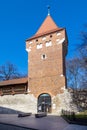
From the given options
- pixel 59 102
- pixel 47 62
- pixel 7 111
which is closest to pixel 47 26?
pixel 47 62

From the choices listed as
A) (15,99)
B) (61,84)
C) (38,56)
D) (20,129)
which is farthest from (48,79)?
(20,129)

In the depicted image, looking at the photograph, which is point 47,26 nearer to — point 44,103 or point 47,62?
point 47,62

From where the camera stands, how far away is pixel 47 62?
30188mm

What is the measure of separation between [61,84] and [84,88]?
316 centimetres

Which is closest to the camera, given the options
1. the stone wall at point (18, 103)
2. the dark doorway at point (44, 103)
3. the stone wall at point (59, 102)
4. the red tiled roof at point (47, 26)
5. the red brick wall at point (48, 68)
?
the stone wall at point (59, 102)

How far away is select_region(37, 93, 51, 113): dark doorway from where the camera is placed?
28.5m

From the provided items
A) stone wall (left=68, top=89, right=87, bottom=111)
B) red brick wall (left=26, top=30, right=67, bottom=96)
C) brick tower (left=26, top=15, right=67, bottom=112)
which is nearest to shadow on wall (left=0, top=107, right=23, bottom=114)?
brick tower (left=26, top=15, right=67, bottom=112)

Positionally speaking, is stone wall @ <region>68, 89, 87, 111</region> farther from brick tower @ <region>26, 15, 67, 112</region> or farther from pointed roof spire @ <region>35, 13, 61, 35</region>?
pointed roof spire @ <region>35, 13, 61, 35</region>

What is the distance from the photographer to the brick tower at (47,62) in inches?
1134

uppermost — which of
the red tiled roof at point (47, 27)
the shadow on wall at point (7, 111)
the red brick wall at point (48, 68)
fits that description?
the red tiled roof at point (47, 27)

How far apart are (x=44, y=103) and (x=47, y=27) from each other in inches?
498

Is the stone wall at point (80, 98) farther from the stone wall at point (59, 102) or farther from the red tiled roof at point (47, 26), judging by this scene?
the red tiled roof at point (47, 26)

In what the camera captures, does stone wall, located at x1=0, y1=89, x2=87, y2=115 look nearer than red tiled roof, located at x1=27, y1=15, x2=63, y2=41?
Yes

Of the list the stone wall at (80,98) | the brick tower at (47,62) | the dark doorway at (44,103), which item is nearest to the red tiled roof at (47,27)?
the brick tower at (47,62)
